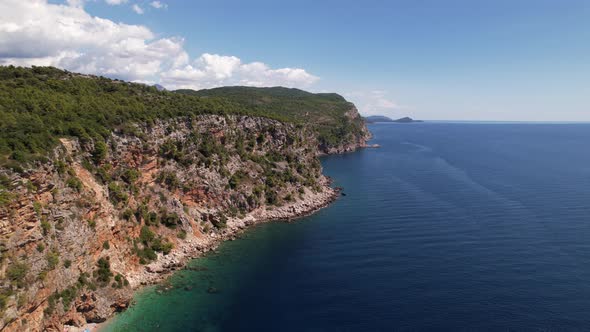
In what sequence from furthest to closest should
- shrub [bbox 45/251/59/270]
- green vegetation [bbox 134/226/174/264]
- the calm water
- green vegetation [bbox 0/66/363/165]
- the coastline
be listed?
green vegetation [bbox 134/226/174/264] → the coastline → the calm water → green vegetation [bbox 0/66/363/165] → shrub [bbox 45/251/59/270]

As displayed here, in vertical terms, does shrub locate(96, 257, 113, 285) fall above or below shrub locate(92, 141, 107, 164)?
below

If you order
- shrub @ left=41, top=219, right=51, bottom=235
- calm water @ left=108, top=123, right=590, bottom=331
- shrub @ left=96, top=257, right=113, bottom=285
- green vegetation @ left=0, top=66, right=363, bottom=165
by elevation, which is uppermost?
green vegetation @ left=0, top=66, right=363, bottom=165

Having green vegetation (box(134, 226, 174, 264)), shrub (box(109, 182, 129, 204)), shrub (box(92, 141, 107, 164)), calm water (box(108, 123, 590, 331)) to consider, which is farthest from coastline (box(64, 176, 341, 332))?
shrub (box(92, 141, 107, 164))

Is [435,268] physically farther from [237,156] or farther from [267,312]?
[237,156]

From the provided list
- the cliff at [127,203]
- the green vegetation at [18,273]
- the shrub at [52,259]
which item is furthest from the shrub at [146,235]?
the green vegetation at [18,273]

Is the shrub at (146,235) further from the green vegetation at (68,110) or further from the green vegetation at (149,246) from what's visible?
the green vegetation at (68,110)

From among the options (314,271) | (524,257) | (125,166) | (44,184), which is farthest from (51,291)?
(524,257)

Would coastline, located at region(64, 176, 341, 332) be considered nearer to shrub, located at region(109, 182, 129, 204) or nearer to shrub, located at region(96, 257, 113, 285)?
shrub, located at region(96, 257, 113, 285)
